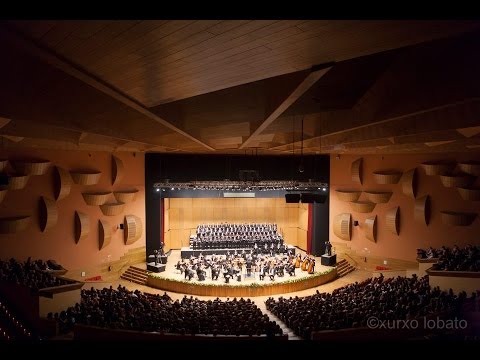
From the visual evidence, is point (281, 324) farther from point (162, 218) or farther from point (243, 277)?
→ point (162, 218)

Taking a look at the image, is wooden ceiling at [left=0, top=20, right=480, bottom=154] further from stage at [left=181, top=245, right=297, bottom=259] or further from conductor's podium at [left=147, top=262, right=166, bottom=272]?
stage at [left=181, top=245, right=297, bottom=259]

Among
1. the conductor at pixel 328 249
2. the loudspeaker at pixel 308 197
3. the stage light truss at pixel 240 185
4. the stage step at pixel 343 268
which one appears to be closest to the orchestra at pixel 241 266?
the conductor at pixel 328 249

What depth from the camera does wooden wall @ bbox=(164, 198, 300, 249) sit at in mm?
19141

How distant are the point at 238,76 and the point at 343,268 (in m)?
14.0

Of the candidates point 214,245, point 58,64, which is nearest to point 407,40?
point 58,64

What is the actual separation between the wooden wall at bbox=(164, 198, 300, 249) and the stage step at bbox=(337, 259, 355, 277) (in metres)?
2.93

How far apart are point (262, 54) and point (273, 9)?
1.93 m

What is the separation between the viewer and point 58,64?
3197 mm

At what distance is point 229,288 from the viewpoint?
44.0 feet

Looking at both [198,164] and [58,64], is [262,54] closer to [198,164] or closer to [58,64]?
[58,64]

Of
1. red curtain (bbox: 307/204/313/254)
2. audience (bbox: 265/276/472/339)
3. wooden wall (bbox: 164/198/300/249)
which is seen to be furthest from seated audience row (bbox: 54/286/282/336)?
wooden wall (bbox: 164/198/300/249)

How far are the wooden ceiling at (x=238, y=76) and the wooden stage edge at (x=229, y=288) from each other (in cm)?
648

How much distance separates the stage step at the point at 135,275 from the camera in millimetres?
14739

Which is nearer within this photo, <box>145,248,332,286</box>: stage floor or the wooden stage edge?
the wooden stage edge
